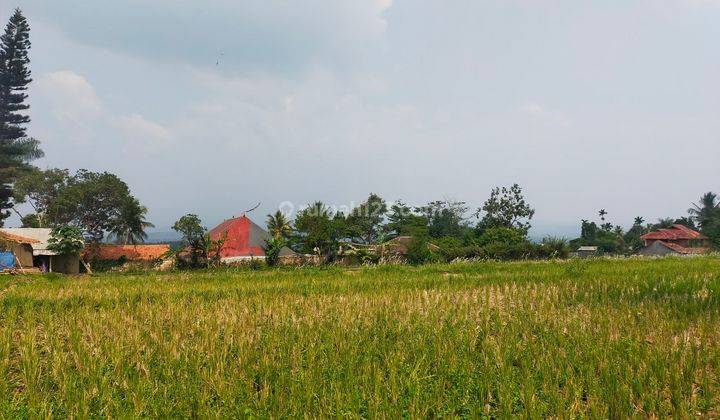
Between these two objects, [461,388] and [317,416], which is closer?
[317,416]

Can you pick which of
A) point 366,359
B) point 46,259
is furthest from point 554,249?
point 46,259

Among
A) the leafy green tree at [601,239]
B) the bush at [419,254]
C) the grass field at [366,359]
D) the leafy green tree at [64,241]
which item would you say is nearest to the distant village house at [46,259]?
the leafy green tree at [64,241]

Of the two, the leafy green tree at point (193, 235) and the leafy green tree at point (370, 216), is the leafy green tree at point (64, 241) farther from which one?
the leafy green tree at point (370, 216)

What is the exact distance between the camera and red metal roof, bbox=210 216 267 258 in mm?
29250

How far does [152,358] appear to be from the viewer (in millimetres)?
5418

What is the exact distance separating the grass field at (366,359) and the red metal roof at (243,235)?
67.4 ft

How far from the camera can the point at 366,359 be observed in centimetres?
519

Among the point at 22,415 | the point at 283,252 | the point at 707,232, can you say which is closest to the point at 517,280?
the point at 22,415

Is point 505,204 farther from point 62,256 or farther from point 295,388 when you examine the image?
point 295,388

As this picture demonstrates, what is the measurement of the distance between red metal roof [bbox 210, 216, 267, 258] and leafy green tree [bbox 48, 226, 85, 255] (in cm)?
738

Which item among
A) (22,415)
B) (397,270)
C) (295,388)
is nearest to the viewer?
(22,415)

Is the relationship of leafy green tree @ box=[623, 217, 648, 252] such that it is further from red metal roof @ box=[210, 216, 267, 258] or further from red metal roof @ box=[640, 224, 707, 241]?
red metal roof @ box=[210, 216, 267, 258]

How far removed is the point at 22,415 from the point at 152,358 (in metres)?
1.48

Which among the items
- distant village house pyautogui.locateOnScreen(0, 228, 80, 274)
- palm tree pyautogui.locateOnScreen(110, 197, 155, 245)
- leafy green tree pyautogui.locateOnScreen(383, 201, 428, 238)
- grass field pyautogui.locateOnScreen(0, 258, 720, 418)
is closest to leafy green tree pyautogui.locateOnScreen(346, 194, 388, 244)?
leafy green tree pyautogui.locateOnScreen(383, 201, 428, 238)
